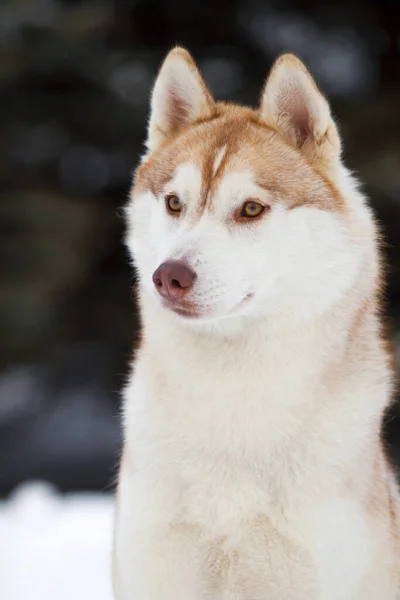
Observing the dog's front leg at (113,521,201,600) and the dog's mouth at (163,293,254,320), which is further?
the dog's front leg at (113,521,201,600)

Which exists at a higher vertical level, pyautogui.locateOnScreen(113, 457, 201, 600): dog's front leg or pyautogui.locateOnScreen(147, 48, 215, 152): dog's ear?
pyautogui.locateOnScreen(147, 48, 215, 152): dog's ear

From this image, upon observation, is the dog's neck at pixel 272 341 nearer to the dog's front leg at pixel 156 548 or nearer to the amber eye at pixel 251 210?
the amber eye at pixel 251 210

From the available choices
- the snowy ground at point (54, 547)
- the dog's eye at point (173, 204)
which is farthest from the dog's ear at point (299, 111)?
the snowy ground at point (54, 547)

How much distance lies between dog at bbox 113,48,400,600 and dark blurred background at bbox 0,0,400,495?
5320mm

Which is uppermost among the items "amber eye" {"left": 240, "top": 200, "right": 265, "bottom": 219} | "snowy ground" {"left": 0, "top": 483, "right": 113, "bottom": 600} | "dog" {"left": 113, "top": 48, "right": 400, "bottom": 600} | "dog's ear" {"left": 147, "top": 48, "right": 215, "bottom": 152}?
"dog's ear" {"left": 147, "top": 48, "right": 215, "bottom": 152}

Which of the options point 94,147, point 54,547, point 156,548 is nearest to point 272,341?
point 156,548

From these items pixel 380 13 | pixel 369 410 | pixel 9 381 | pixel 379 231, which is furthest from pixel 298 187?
pixel 9 381

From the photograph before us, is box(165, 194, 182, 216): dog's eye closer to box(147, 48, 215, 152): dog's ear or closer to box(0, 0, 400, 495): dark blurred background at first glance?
box(147, 48, 215, 152): dog's ear

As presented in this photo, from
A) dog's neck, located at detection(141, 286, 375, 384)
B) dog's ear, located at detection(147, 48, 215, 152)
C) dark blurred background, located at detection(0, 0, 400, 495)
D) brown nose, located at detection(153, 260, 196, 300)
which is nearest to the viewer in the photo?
brown nose, located at detection(153, 260, 196, 300)

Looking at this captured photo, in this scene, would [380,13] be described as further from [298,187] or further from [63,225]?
[298,187]

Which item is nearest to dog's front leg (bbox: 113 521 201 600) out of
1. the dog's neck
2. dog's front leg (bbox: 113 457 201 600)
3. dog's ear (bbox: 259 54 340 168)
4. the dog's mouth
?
dog's front leg (bbox: 113 457 201 600)

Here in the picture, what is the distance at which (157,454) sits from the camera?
3.20 m

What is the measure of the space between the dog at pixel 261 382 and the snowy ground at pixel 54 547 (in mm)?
1718

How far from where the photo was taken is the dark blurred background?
866 centimetres
